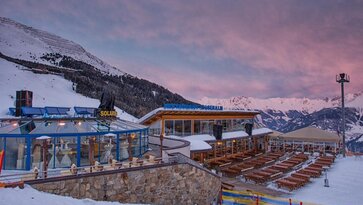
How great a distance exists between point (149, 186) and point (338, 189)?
1573 centimetres

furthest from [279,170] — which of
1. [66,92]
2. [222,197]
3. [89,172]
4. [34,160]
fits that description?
[66,92]

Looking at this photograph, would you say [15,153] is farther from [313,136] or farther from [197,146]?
[313,136]

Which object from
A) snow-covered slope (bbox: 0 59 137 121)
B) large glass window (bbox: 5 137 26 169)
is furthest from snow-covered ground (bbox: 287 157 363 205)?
snow-covered slope (bbox: 0 59 137 121)

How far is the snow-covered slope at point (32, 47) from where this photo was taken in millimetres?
104525

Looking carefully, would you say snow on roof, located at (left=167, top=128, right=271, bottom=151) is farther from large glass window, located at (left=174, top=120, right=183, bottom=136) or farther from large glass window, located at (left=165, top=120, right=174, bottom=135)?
large glass window, located at (left=174, top=120, right=183, bottom=136)

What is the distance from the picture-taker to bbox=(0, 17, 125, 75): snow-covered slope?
4115 inches

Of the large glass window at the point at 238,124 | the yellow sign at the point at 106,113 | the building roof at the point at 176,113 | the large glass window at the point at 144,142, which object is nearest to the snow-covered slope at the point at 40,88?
the large glass window at the point at 238,124

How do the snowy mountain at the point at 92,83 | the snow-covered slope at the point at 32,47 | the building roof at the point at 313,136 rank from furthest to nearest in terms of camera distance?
the snow-covered slope at the point at 32,47 < the snowy mountain at the point at 92,83 < the building roof at the point at 313,136

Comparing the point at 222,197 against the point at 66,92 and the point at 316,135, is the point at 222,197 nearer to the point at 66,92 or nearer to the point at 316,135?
the point at 316,135

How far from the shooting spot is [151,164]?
640 inches

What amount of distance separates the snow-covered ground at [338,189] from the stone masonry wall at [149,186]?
687 cm

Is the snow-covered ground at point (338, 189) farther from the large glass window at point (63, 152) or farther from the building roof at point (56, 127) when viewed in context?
the large glass window at point (63, 152)

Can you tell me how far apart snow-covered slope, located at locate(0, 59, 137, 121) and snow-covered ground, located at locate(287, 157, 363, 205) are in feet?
141

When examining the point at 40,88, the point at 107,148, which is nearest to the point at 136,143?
the point at 107,148
